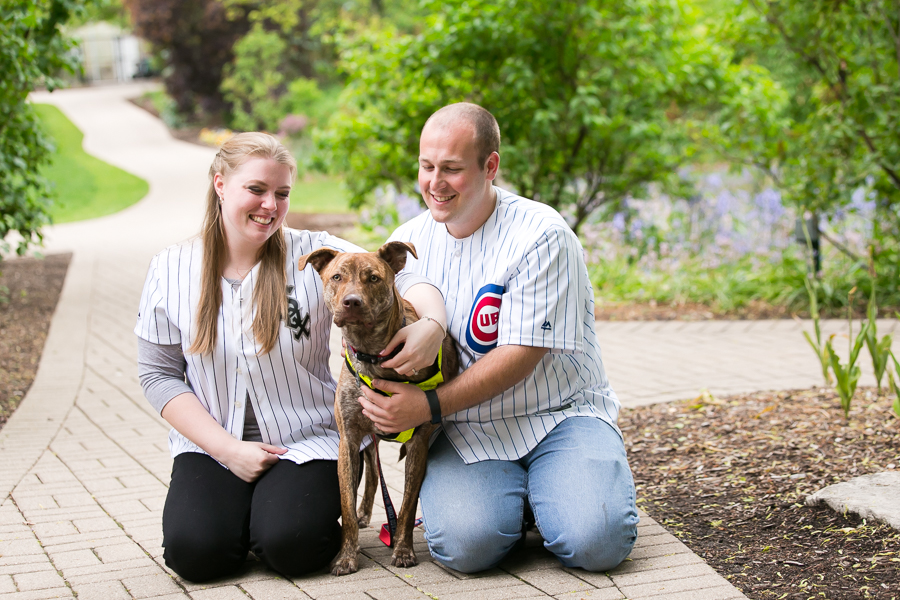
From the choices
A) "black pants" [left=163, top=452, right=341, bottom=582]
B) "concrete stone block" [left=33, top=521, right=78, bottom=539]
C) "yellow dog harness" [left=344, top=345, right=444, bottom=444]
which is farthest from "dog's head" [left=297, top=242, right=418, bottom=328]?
"concrete stone block" [left=33, top=521, right=78, bottom=539]

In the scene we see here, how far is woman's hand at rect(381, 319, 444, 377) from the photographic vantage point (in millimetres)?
3146


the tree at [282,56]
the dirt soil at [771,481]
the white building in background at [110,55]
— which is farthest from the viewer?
the white building in background at [110,55]

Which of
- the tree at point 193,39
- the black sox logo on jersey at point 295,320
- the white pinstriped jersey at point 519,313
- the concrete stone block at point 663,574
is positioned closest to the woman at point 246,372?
the black sox logo on jersey at point 295,320

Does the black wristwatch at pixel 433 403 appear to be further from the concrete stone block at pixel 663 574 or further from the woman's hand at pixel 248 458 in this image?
the concrete stone block at pixel 663 574

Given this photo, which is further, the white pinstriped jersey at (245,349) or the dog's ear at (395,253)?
the white pinstriped jersey at (245,349)

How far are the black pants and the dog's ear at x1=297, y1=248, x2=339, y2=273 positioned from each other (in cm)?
86

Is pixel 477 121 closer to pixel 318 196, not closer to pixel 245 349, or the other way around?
pixel 245 349

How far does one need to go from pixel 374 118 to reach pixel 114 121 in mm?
30964

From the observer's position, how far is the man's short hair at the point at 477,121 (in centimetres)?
338

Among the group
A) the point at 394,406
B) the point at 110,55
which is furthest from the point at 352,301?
the point at 110,55

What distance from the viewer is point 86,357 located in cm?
719

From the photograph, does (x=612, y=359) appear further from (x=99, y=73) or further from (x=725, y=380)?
(x=99, y=73)

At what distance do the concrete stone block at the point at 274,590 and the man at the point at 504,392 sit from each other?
0.57 m

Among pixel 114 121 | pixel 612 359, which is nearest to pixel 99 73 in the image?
pixel 114 121
